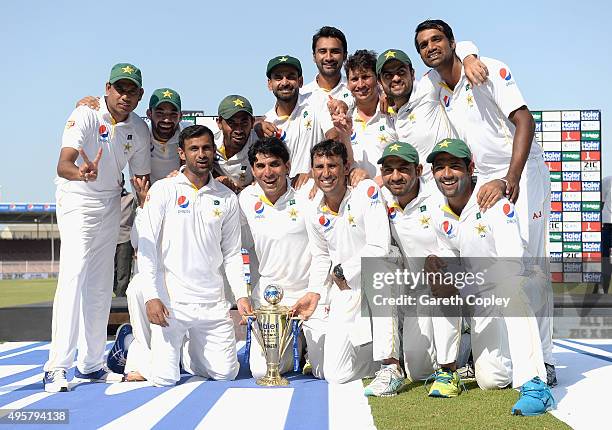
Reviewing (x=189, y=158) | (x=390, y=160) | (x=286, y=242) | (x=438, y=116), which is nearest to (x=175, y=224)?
(x=189, y=158)

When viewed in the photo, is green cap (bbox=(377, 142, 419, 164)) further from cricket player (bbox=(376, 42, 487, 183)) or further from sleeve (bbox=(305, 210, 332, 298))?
sleeve (bbox=(305, 210, 332, 298))

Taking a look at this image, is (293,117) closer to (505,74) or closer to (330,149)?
(330,149)

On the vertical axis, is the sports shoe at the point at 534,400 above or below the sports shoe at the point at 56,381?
above

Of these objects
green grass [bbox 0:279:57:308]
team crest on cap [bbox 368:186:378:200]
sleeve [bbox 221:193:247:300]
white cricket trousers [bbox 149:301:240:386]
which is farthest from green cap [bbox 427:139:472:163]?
green grass [bbox 0:279:57:308]

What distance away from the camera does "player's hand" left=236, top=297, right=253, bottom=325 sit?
17.8 feet

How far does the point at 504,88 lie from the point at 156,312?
3.22m

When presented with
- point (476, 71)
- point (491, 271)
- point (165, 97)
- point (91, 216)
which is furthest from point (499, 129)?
point (91, 216)

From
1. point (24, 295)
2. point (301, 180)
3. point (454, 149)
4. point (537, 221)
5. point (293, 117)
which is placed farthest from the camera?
point (24, 295)

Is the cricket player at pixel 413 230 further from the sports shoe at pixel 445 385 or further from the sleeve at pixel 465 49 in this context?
the sleeve at pixel 465 49

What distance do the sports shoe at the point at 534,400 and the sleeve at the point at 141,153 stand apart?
12.2 feet

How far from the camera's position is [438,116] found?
18.8 feet

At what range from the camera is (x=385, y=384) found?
4676 millimetres

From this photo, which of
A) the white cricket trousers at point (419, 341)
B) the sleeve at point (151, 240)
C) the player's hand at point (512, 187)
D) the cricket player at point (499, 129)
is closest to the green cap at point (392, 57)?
the cricket player at point (499, 129)

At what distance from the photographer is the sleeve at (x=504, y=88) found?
4.89 m
